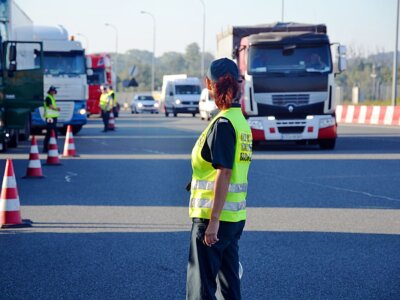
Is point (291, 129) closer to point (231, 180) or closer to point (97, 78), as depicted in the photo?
point (231, 180)

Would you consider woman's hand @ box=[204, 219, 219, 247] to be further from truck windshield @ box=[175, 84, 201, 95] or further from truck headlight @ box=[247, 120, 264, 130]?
truck windshield @ box=[175, 84, 201, 95]

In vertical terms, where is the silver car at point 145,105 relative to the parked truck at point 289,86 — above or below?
below

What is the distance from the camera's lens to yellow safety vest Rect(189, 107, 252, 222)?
5.50 m

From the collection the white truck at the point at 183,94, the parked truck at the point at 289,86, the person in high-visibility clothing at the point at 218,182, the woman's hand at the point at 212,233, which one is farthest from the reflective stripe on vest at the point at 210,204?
the white truck at the point at 183,94

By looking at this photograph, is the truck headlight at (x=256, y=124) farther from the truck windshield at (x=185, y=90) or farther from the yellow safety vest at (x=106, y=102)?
the truck windshield at (x=185, y=90)

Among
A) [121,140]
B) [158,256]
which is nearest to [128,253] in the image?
[158,256]

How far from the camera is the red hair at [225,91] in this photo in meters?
5.52

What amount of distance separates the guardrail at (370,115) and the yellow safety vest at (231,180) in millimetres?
39812

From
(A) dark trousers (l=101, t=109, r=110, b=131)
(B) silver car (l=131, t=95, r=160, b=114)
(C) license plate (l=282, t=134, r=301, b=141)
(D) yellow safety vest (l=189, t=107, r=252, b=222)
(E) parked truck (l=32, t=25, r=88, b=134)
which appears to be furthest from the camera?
(B) silver car (l=131, t=95, r=160, b=114)

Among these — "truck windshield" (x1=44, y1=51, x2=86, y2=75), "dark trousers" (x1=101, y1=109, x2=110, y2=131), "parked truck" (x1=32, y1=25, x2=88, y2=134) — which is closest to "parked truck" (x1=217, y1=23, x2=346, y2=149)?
"parked truck" (x1=32, y1=25, x2=88, y2=134)

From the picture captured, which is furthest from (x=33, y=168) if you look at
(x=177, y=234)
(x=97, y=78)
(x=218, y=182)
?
(x=97, y=78)

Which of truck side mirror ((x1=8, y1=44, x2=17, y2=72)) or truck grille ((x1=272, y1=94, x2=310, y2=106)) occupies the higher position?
truck side mirror ((x1=8, y1=44, x2=17, y2=72))

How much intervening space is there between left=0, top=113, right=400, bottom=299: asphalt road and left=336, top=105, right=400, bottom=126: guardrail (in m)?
23.7

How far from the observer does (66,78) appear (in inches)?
1379
